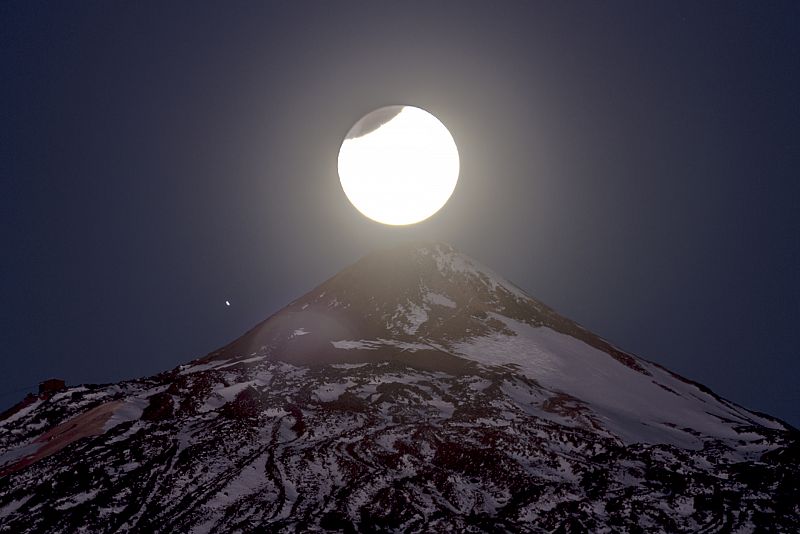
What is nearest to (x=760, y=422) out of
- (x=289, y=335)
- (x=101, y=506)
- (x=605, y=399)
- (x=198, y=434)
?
(x=605, y=399)

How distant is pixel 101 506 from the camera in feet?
154

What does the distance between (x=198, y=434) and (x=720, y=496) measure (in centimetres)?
4236

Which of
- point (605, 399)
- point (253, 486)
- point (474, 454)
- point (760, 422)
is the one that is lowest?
point (760, 422)

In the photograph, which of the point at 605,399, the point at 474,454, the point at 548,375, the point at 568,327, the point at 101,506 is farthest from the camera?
the point at 568,327

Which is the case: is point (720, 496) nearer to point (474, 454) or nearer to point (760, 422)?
point (474, 454)

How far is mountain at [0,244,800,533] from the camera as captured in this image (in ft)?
150

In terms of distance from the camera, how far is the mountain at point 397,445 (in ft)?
150

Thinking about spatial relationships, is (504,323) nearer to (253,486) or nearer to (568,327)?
(568,327)

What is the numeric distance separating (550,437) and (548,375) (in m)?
23.3

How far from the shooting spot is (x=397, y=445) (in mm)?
55375

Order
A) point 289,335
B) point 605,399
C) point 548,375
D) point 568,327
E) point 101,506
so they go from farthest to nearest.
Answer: point 568,327 → point 289,335 → point 548,375 → point 605,399 → point 101,506

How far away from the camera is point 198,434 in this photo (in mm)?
58344

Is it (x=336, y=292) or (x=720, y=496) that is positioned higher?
(x=336, y=292)

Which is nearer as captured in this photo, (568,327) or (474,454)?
(474,454)
